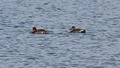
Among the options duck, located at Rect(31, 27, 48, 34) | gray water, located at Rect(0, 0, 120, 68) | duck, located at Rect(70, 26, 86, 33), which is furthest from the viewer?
duck, located at Rect(70, 26, 86, 33)

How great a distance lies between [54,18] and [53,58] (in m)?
13.4

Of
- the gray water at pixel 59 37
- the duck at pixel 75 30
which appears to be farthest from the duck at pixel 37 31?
the duck at pixel 75 30

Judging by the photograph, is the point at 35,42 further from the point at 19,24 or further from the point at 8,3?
the point at 8,3

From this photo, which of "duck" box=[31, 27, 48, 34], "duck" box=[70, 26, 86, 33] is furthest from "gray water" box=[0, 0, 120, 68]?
"duck" box=[31, 27, 48, 34]

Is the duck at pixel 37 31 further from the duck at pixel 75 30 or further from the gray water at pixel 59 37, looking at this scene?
the duck at pixel 75 30

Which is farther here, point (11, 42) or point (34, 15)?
point (34, 15)

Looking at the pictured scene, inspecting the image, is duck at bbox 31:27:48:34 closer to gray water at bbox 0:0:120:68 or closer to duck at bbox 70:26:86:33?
gray water at bbox 0:0:120:68

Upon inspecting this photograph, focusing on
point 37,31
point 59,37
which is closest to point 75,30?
point 59,37

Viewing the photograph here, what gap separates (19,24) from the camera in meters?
40.7

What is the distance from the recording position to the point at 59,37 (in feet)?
119

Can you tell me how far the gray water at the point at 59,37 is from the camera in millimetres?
29898

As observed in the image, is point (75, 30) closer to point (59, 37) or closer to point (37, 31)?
point (59, 37)

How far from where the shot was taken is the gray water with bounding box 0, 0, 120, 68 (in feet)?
98.1

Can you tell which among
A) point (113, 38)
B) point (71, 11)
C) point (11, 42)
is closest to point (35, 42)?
point (11, 42)
